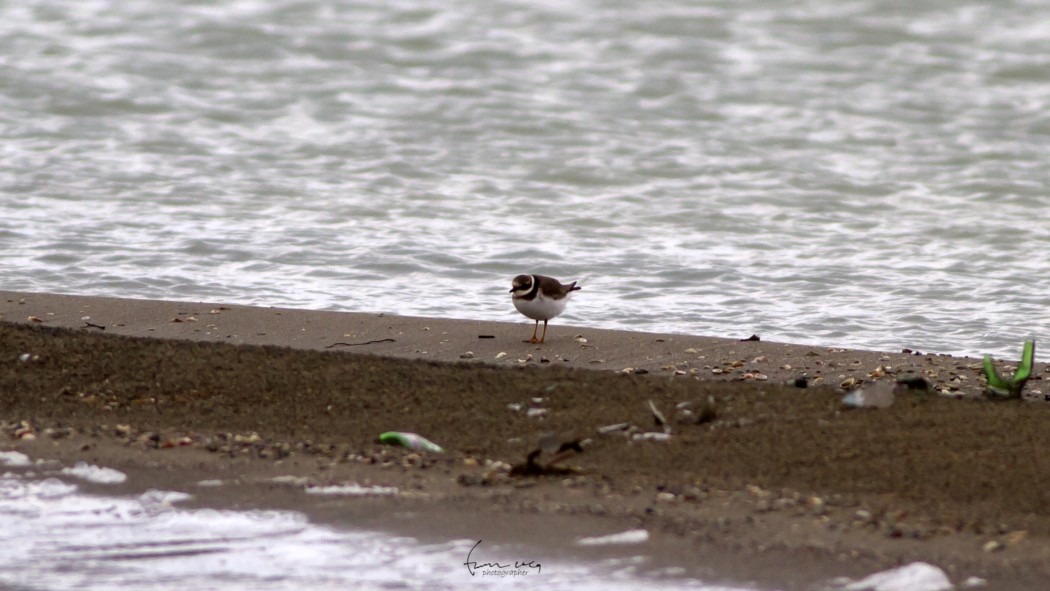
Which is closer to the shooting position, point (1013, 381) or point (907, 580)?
point (907, 580)

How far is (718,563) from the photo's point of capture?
3.08 metres

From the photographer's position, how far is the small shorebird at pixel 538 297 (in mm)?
5945

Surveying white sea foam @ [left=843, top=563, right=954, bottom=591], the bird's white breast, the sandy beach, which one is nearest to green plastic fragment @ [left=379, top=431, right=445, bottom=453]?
the sandy beach

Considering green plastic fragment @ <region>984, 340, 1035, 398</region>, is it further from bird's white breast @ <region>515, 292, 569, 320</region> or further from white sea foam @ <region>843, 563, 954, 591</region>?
bird's white breast @ <region>515, 292, 569, 320</region>

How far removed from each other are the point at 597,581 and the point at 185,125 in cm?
950

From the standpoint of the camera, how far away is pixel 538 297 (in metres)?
5.93

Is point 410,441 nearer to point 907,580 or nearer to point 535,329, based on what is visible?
point 907,580

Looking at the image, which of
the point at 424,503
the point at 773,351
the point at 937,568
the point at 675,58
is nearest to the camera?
the point at 937,568

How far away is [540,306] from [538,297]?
0.15ft

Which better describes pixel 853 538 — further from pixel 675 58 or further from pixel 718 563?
pixel 675 58

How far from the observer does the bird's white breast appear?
5936mm

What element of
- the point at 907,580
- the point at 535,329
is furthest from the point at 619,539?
the point at 535,329

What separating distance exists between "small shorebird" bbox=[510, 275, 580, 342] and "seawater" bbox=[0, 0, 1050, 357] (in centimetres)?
77

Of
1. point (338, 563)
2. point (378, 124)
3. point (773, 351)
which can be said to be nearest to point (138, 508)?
point (338, 563)
